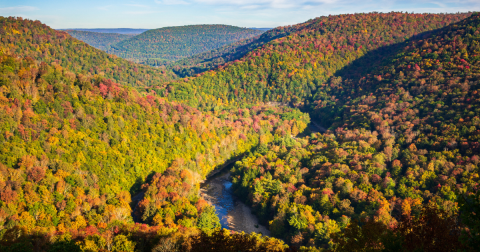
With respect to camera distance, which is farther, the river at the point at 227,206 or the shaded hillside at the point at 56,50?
the shaded hillside at the point at 56,50

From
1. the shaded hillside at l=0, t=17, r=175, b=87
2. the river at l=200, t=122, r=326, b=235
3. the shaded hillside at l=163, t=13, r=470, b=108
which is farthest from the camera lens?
the shaded hillside at l=163, t=13, r=470, b=108

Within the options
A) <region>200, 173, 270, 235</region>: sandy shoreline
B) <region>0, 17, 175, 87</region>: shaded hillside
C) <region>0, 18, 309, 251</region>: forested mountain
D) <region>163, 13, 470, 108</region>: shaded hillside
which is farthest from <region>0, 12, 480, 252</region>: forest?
<region>163, 13, 470, 108</region>: shaded hillside

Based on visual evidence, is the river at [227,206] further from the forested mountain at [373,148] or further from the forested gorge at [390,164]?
the forested mountain at [373,148]

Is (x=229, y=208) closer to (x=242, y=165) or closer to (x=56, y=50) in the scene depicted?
(x=242, y=165)

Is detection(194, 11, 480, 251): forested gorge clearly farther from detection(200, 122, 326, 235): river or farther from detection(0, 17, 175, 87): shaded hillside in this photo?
detection(0, 17, 175, 87): shaded hillside


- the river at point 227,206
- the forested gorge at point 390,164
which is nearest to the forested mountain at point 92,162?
the river at point 227,206

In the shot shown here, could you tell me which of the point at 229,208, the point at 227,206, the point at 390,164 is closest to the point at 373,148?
the point at 390,164
